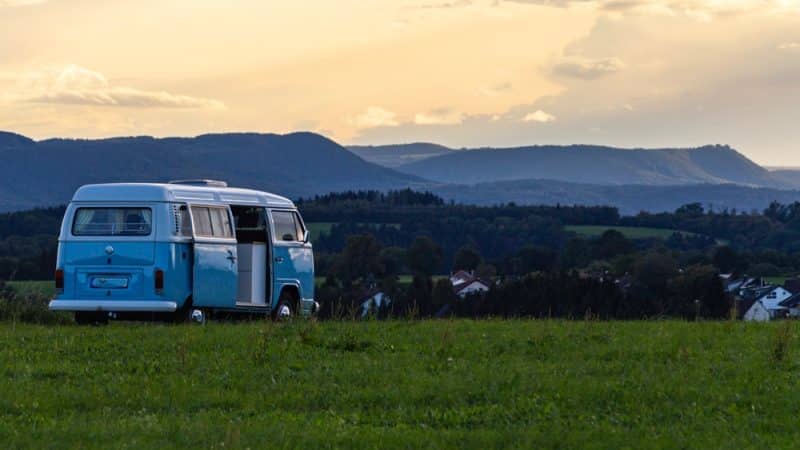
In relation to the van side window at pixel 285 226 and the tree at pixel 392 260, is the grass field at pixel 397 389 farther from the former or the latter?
the tree at pixel 392 260

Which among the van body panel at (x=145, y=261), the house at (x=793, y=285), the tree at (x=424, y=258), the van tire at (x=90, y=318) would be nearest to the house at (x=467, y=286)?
the tree at (x=424, y=258)

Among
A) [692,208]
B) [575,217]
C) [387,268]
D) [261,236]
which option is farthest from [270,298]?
[692,208]

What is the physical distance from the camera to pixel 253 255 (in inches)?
948

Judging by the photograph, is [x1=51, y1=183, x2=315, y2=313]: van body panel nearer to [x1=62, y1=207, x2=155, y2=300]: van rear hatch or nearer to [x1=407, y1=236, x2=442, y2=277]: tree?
[x1=62, y1=207, x2=155, y2=300]: van rear hatch

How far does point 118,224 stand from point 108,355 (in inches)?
250

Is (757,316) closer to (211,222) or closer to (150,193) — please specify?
(211,222)

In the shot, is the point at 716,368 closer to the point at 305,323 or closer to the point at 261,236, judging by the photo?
the point at 305,323

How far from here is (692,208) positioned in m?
178

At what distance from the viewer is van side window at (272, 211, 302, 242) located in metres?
24.6

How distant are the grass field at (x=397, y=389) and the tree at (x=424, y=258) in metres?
85.9

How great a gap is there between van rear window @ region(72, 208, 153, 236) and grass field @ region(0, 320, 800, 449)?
3.59m

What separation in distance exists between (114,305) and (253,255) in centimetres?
334

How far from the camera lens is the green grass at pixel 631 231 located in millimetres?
145875

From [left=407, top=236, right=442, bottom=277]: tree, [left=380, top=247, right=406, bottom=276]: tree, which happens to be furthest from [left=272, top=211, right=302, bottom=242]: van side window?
[left=407, top=236, right=442, bottom=277]: tree
